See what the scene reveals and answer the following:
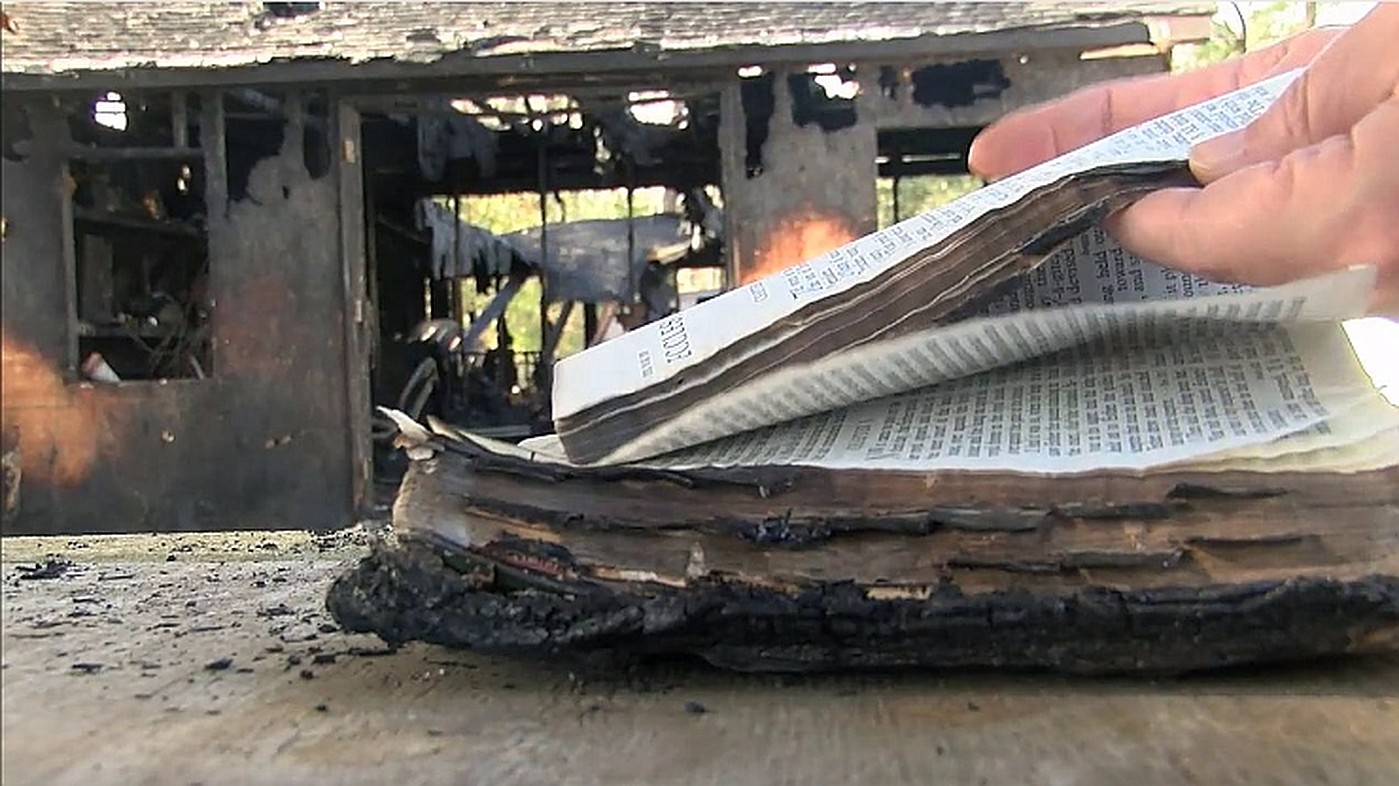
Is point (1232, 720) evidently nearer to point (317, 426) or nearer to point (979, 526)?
point (979, 526)

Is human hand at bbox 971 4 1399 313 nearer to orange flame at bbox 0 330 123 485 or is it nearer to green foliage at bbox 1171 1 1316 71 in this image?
orange flame at bbox 0 330 123 485

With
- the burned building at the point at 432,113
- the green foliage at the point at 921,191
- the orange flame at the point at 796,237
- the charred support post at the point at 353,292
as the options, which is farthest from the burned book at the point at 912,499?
the green foliage at the point at 921,191

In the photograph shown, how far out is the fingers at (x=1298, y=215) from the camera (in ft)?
1.23

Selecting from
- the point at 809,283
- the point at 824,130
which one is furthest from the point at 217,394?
the point at 809,283

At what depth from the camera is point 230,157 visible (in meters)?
3.09

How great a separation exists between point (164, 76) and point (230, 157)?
6.15 feet

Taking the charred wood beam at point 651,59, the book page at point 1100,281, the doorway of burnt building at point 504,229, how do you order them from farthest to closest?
the doorway of burnt building at point 504,229, the charred wood beam at point 651,59, the book page at point 1100,281

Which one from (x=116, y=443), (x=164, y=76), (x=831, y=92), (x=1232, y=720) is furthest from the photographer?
(x=831, y=92)

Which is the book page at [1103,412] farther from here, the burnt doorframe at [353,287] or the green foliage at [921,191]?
the green foliage at [921,191]

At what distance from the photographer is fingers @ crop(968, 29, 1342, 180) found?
629mm

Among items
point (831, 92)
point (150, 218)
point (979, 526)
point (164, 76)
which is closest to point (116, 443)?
point (164, 76)

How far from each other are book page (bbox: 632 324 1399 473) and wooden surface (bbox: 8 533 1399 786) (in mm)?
72

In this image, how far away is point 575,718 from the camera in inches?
13.9

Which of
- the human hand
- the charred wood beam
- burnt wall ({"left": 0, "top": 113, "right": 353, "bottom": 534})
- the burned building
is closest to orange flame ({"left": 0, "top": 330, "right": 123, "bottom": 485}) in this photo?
burnt wall ({"left": 0, "top": 113, "right": 353, "bottom": 534})
